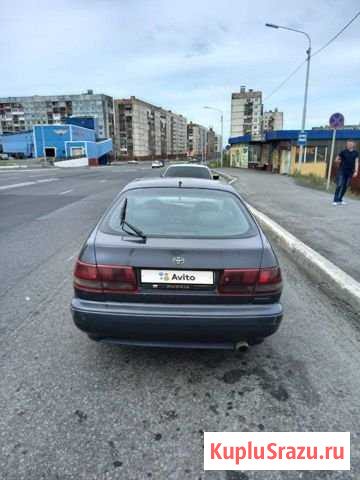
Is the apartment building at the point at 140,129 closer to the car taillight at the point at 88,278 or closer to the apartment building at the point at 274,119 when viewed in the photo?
the apartment building at the point at 274,119

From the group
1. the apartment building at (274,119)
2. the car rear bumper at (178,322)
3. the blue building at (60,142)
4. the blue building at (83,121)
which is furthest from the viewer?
the apartment building at (274,119)

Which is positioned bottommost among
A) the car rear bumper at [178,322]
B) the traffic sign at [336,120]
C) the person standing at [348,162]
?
the car rear bumper at [178,322]

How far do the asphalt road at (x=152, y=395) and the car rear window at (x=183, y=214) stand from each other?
1.07 metres

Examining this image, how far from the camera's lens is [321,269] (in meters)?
4.51

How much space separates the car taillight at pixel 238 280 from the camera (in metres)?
2.26

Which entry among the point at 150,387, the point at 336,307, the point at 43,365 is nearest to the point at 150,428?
the point at 150,387

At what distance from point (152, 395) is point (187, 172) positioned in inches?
346

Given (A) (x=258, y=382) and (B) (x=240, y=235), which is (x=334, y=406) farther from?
(B) (x=240, y=235)

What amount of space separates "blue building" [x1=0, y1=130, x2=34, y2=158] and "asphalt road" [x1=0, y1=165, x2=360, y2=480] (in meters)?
80.8

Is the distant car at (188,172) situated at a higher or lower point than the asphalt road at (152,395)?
higher

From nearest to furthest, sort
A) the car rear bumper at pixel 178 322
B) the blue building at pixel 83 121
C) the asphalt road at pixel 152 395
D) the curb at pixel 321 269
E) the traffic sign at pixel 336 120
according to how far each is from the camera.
Answer: the asphalt road at pixel 152 395 → the car rear bumper at pixel 178 322 → the curb at pixel 321 269 → the traffic sign at pixel 336 120 → the blue building at pixel 83 121

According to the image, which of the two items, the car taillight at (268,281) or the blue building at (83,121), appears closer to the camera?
the car taillight at (268,281)

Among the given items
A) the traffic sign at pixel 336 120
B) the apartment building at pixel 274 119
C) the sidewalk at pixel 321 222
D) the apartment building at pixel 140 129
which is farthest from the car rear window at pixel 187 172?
the apartment building at pixel 140 129

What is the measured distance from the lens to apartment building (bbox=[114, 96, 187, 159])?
116 metres
